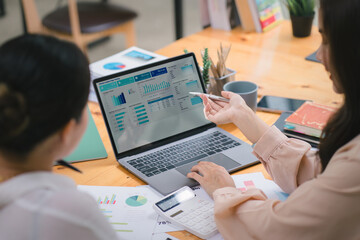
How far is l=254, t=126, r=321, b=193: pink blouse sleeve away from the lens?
1.20 m

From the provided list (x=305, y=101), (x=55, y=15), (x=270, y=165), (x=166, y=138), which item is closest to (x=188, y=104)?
(x=166, y=138)

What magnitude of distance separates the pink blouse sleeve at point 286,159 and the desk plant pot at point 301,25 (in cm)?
106

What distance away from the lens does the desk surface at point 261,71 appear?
52.0 inches

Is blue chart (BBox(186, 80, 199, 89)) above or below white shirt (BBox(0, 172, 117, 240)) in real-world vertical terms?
below

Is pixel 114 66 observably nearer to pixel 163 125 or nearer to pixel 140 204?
pixel 163 125

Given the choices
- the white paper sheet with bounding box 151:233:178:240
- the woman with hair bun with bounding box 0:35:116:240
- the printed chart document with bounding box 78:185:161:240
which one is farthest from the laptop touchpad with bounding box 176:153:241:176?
the woman with hair bun with bounding box 0:35:116:240

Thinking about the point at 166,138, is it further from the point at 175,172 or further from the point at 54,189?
the point at 54,189

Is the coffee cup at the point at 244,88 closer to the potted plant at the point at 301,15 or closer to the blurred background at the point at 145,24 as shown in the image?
the potted plant at the point at 301,15

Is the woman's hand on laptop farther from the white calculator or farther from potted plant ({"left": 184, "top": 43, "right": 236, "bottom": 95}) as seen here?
potted plant ({"left": 184, "top": 43, "right": 236, "bottom": 95})

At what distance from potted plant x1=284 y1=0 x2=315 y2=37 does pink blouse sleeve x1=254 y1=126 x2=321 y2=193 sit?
1.06 meters

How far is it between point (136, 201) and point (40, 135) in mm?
496

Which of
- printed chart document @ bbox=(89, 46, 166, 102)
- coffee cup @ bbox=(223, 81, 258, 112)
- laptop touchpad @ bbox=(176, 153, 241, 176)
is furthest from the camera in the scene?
printed chart document @ bbox=(89, 46, 166, 102)

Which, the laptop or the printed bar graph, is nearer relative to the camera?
the printed bar graph

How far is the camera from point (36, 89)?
2.33 feet
